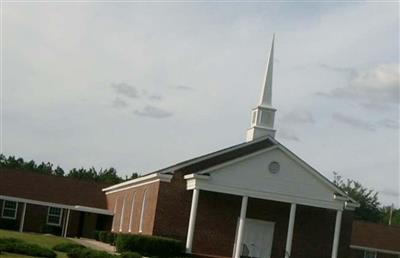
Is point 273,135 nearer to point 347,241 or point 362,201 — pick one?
point 347,241

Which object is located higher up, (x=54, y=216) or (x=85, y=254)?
(x=54, y=216)

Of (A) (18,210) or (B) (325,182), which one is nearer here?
(B) (325,182)

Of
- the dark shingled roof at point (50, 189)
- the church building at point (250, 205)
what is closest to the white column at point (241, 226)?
the church building at point (250, 205)

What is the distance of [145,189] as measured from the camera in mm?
51250

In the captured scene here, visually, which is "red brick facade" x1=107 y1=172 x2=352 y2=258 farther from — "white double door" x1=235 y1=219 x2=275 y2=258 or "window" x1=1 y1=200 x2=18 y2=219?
"window" x1=1 y1=200 x2=18 y2=219

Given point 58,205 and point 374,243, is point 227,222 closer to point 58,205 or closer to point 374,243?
point 58,205

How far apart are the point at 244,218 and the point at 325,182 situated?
542 centimetres

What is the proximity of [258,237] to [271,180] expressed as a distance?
→ 13.0ft

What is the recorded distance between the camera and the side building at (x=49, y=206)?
59.8 metres

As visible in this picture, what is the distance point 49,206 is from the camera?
60938mm

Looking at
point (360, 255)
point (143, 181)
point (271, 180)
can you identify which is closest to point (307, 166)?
point (271, 180)

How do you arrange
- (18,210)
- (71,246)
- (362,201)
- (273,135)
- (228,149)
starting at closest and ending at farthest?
1. (71,246)
2. (228,149)
3. (273,135)
4. (18,210)
5. (362,201)

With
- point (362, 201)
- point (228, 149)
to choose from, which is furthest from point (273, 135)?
point (362, 201)

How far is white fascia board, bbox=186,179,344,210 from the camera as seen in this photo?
4594 cm
